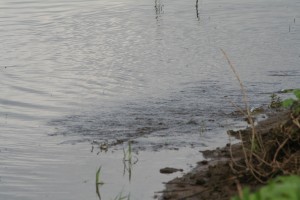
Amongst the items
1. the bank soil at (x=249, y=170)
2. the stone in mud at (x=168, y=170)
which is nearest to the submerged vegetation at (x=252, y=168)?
the bank soil at (x=249, y=170)

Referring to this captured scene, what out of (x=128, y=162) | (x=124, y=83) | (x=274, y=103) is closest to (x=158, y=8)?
(x=124, y=83)

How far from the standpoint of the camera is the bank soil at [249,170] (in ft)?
18.4

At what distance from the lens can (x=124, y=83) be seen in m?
11.7

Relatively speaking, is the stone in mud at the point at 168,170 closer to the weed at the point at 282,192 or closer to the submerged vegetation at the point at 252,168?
the submerged vegetation at the point at 252,168

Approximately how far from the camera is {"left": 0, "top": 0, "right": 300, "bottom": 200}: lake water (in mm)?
7406

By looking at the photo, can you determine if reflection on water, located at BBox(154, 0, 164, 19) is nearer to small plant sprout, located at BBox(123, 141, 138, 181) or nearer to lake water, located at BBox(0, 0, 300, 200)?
lake water, located at BBox(0, 0, 300, 200)

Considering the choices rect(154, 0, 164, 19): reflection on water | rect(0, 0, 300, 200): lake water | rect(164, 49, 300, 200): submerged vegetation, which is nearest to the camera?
rect(164, 49, 300, 200): submerged vegetation

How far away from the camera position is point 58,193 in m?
6.64

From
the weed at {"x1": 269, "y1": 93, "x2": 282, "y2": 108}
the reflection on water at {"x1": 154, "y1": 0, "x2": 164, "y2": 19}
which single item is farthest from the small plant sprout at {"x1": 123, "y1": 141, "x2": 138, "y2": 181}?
the reflection on water at {"x1": 154, "y1": 0, "x2": 164, "y2": 19}

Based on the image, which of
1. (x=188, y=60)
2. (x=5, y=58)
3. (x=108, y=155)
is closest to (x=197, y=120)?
(x=108, y=155)

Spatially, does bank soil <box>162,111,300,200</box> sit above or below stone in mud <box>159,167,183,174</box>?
above

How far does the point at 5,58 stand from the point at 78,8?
6994mm

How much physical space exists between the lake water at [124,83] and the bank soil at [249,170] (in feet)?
1.01

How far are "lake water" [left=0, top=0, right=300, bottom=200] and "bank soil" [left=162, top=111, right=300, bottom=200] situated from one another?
0.31m
